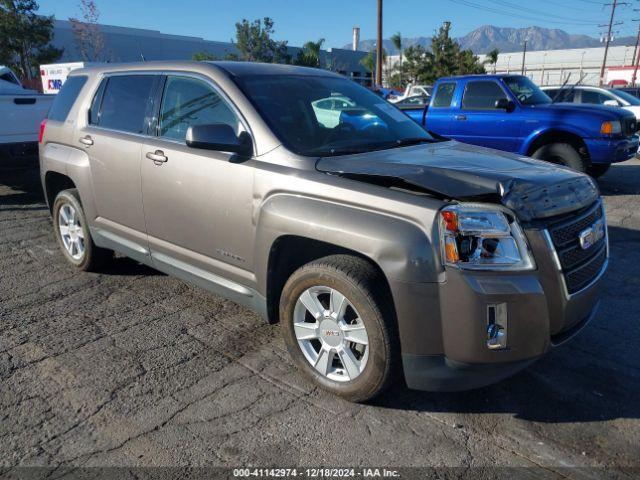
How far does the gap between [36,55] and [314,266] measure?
3147 centimetres

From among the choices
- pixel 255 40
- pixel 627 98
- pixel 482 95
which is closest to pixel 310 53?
pixel 255 40

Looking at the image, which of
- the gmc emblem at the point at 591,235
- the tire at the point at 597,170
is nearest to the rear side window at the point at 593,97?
the tire at the point at 597,170

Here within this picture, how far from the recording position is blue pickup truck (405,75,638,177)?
8.02 meters

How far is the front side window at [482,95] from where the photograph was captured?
8969 millimetres

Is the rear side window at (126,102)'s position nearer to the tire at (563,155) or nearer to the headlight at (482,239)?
the headlight at (482,239)

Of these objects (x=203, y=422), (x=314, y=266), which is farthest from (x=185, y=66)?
(x=203, y=422)

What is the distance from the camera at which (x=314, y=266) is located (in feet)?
9.46

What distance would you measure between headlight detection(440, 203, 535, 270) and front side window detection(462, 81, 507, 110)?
278 inches

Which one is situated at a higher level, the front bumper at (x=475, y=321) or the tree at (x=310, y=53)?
the tree at (x=310, y=53)

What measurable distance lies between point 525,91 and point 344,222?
7606mm

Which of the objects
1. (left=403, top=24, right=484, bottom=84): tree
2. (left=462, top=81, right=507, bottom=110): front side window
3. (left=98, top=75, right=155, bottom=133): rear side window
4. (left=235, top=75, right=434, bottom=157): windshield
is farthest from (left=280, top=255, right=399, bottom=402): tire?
(left=403, top=24, right=484, bottom=84): tree

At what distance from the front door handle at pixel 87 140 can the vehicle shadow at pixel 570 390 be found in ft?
10.5

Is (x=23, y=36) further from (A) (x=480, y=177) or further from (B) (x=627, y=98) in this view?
(A) (x=480, y=177)

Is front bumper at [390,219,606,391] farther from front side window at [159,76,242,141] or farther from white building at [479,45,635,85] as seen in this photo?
white building at [479,45,635,85]
